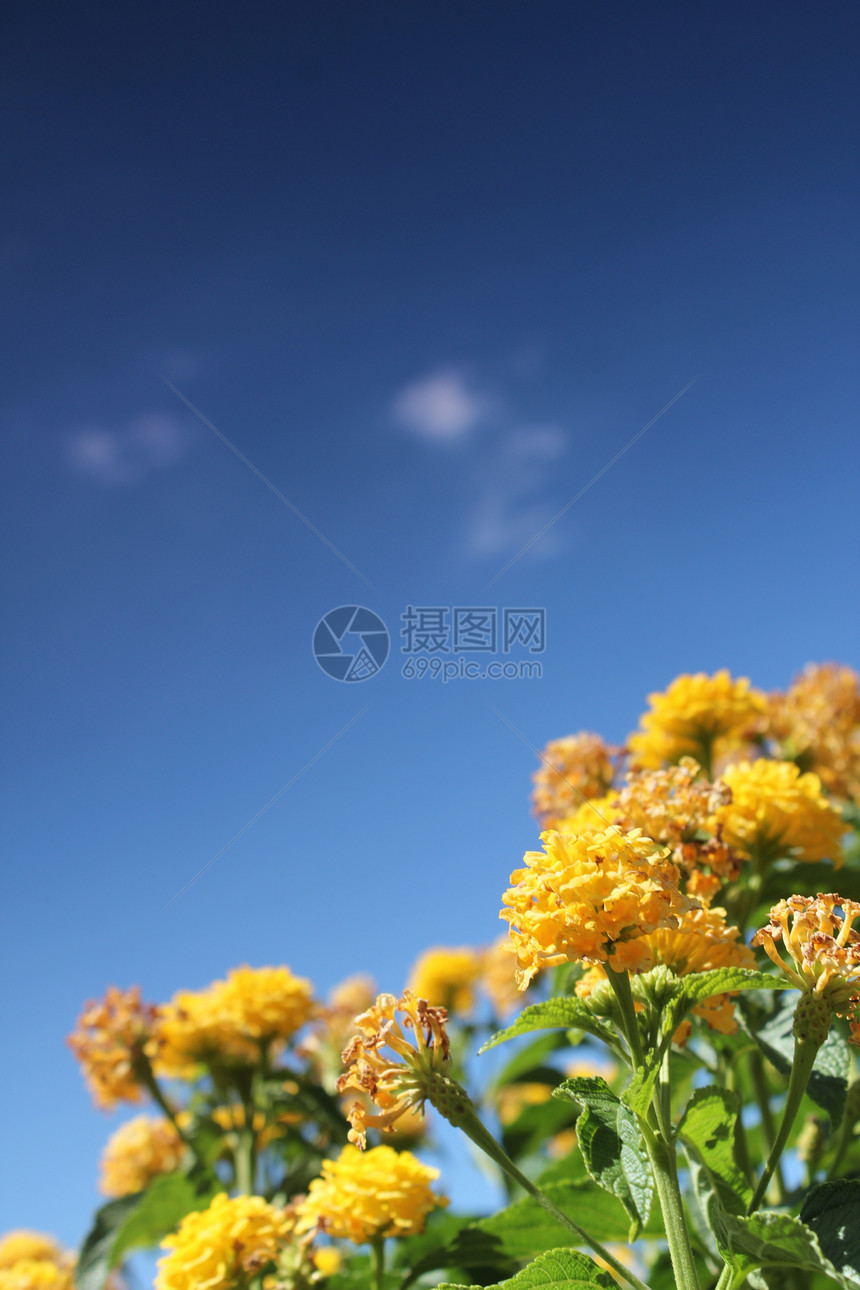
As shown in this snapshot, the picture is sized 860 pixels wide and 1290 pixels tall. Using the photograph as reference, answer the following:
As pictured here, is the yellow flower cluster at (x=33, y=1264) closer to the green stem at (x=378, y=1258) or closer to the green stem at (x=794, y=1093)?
the green stem at (x=378, y=1258)

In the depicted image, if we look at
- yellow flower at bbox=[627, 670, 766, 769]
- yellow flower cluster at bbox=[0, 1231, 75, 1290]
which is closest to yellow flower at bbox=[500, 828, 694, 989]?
yellow flower at bbox=[627, 670, 766, 769]

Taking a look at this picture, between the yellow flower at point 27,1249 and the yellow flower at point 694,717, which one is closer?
the yellow flower at point 694,717

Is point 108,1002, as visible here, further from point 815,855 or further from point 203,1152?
point 815,855

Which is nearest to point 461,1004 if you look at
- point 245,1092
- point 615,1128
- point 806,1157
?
point 245,1092

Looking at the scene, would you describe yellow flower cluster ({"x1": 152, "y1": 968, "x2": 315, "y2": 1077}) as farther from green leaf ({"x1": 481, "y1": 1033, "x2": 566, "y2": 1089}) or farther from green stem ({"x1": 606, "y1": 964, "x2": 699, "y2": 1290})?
green stem ({"x1": 606, "y1": 964, "x2": 699, "y2": 1290})

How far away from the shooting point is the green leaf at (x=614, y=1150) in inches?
48.3

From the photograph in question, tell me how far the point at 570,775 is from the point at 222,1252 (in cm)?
128

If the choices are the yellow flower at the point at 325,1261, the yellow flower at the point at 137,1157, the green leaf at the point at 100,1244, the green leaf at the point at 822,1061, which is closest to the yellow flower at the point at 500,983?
the yellow flower at the point at 137,1157

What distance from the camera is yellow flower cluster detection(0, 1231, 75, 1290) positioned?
118 inches

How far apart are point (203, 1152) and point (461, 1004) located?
2544 mm

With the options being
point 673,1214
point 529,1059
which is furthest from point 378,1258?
point 529,1059

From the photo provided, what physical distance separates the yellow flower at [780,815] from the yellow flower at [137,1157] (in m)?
2.66

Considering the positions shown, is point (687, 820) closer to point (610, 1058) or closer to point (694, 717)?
point (694, 717)

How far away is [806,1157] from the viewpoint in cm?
191
